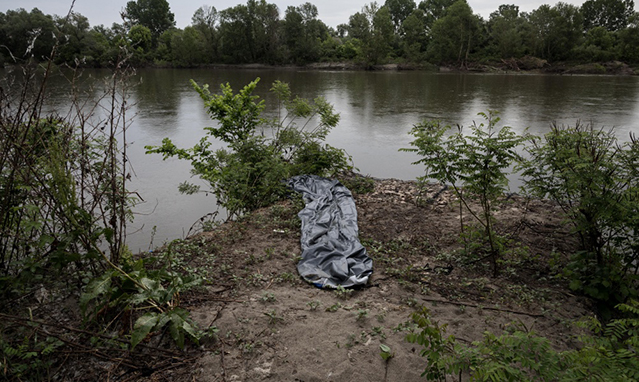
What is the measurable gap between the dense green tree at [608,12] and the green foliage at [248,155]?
2248 inches

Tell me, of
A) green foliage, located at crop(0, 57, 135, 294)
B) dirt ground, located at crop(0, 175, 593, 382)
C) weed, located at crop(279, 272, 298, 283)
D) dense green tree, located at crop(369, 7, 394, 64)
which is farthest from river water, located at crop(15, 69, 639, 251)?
dense green tree, located at crop(369, 7, 394, 64)

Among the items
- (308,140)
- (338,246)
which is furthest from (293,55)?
(338,246)

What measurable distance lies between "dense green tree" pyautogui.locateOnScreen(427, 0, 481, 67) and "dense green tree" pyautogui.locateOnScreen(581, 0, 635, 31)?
16.3 meters

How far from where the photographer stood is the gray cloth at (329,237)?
417cm

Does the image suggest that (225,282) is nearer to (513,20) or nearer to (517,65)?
(517,65)

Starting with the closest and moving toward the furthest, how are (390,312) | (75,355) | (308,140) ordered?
1. (75,355)
2. (390,312)
3. (308,140)

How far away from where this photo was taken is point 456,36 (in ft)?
148

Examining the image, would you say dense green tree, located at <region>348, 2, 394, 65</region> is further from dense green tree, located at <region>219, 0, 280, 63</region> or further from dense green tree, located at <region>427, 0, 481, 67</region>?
dense green tree, located at <region>219, 0, 280, 63</region>

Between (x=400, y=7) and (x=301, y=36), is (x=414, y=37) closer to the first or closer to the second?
(x=301, y=36)

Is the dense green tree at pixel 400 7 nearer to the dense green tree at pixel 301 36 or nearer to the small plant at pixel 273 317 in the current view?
the dense green tree at pixel 301 36

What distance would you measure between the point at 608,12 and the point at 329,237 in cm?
6186

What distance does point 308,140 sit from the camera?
7695 mm

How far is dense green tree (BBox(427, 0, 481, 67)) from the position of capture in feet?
147

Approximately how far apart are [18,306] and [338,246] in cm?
307
